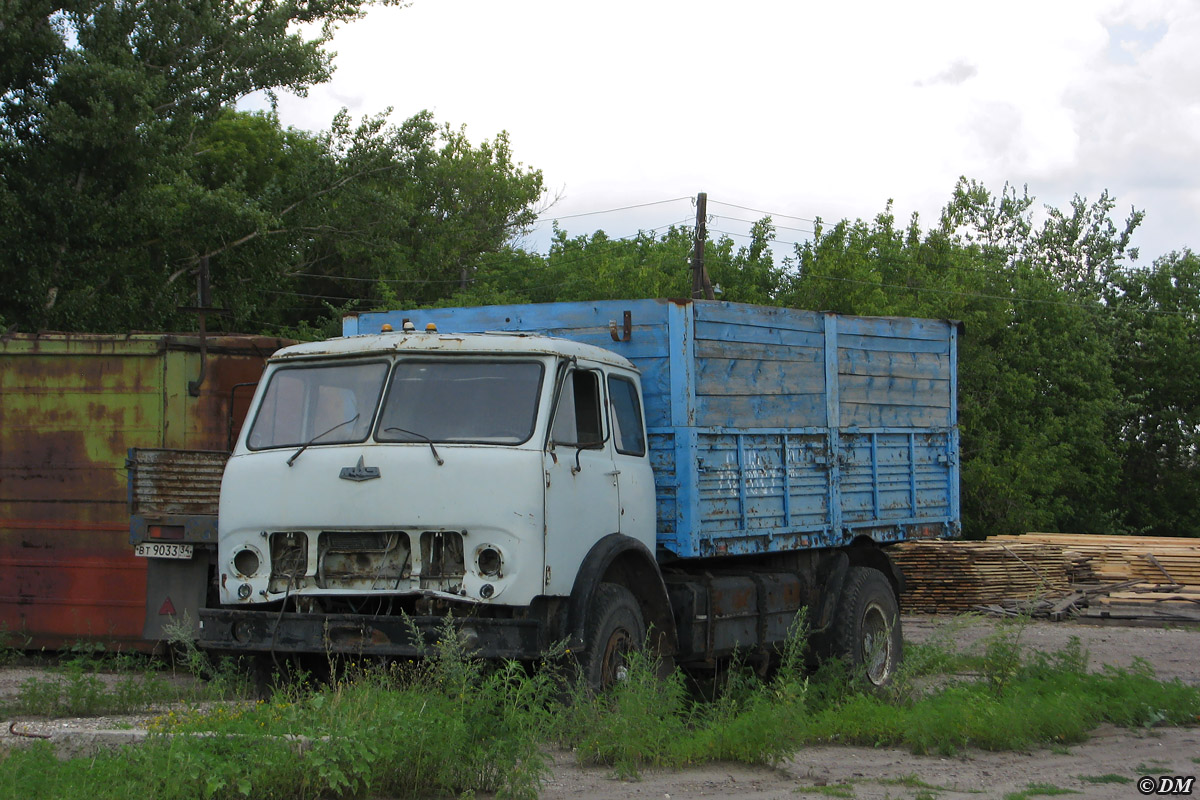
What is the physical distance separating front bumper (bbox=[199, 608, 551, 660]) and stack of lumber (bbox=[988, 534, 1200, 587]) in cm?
1444

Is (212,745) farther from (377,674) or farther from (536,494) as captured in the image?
(536,494)

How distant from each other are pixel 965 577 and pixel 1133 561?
2.89m

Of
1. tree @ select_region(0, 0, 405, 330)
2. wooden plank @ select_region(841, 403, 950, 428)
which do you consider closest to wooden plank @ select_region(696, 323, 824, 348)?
wooden plank @ select_region(841, 403, 950, 428)

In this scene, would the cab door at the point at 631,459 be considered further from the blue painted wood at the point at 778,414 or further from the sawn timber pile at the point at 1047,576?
the sawn timber pile at the point at 1047,576

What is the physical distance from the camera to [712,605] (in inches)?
340

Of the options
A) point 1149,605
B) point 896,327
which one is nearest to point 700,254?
point 1149,605

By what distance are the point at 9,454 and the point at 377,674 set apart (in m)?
→ 6.46

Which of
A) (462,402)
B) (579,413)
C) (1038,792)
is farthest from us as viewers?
(579,413)

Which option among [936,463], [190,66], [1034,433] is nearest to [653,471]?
[936,463]

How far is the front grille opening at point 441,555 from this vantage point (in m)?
6.74

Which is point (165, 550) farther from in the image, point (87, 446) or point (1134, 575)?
point (1134, 575)

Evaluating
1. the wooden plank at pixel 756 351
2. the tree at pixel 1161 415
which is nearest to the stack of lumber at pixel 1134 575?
the wooden plank at pixel 756 351

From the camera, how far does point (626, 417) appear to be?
26.9ft

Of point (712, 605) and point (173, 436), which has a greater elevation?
point (173, 436)
